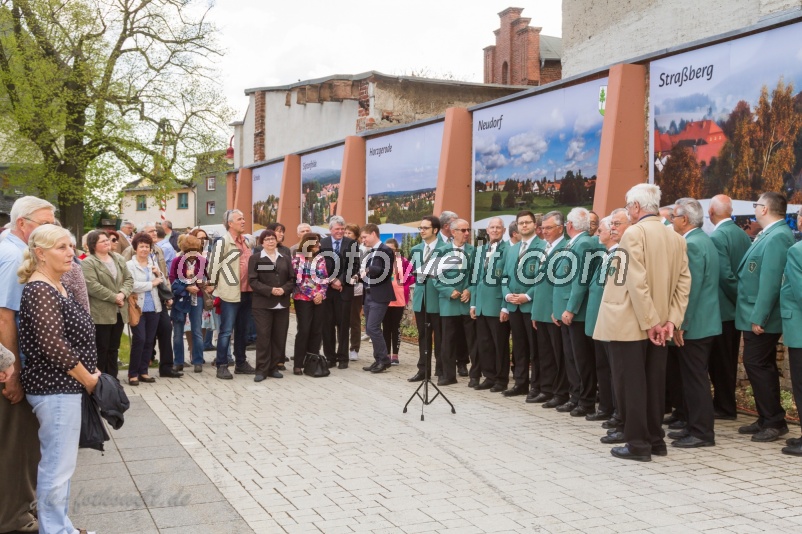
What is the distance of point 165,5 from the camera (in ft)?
102

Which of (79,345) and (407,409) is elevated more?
(79,345)

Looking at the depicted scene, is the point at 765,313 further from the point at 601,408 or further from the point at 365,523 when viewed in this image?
the point at 365,523

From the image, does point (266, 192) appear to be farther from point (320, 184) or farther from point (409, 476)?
point (409, 476)

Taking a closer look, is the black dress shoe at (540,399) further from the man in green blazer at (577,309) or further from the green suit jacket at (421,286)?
the green suit jacket at (421,286)

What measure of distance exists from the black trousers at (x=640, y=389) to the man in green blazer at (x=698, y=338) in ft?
1.25

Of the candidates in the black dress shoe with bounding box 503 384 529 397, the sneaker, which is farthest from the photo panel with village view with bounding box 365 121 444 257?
the black dress shoe with bounding box 503 384 529 397

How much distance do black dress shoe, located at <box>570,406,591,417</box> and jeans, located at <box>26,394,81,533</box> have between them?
5461 mm

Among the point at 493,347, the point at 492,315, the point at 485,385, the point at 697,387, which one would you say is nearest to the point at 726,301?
the point at 697,387

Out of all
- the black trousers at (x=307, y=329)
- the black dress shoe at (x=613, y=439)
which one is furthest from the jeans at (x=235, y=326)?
the black dress shoe at (x=613, y=439)

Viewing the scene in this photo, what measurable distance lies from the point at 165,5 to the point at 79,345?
28.9 m

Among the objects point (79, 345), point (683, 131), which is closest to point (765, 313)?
point (683, 131)

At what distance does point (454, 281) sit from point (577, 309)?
8.01 ft

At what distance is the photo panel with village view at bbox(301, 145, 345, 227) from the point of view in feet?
66.2

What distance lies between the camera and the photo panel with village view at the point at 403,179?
16.2 m
